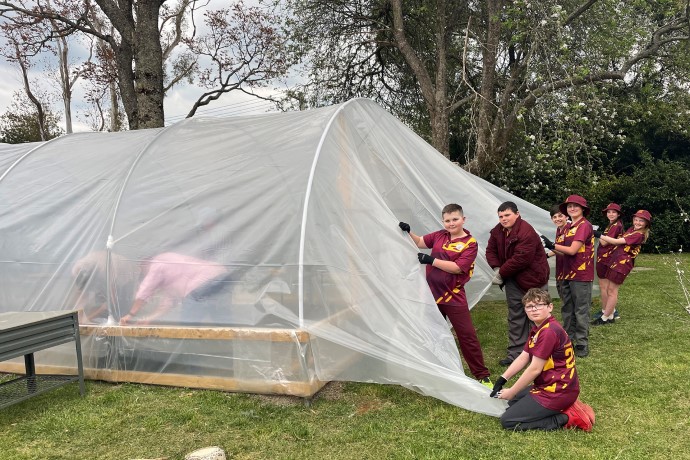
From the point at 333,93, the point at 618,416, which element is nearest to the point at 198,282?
→ the point at 618,416

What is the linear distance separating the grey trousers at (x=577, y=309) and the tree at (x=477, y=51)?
3.05m

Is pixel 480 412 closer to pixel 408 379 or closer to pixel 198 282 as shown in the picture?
pixel 408 379

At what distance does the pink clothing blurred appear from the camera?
4.84 metres

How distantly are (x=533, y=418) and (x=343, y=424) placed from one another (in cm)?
142

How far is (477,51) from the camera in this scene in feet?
35.8

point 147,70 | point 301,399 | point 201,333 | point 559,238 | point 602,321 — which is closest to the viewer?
point 301,399

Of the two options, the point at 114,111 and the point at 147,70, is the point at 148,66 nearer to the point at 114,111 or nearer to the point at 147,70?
the point at 147,70

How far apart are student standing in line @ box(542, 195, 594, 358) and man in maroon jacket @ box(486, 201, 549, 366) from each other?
0.73 meters

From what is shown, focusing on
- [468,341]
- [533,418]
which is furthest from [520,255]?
[533,418]

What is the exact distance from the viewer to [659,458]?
3420 millimetres

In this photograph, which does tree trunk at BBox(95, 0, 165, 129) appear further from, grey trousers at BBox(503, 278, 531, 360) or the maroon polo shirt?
grey trousers at BBox(503, 278, 531, 360)

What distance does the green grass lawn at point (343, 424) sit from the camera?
11.9 feet

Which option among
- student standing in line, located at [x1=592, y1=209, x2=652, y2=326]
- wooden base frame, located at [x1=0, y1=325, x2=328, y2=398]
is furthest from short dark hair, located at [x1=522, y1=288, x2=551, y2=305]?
student standing in line, located at [x1=592, y1=209, x2=652, y2=326]

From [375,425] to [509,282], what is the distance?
2093mm
